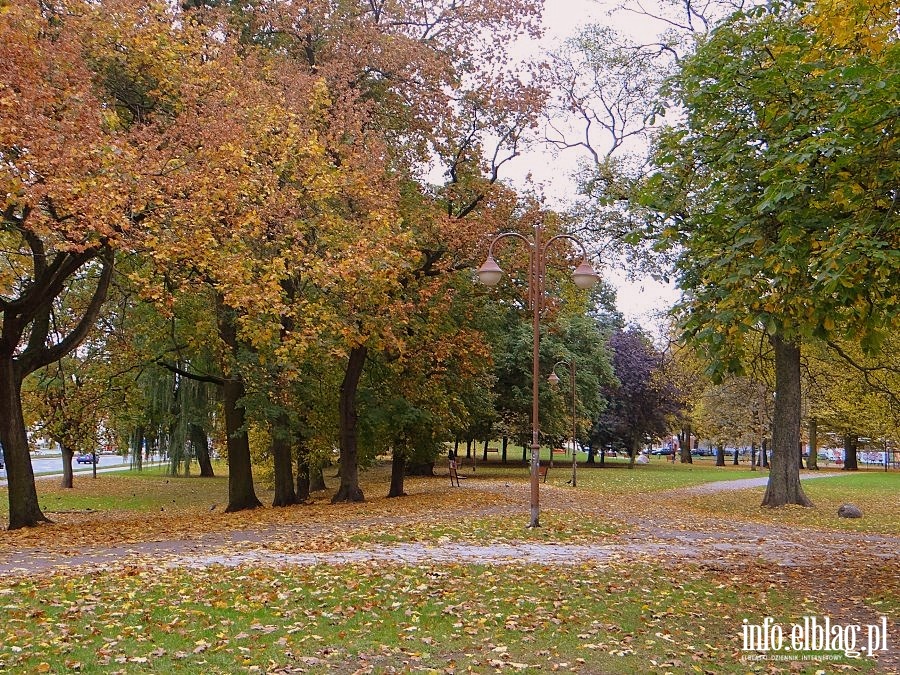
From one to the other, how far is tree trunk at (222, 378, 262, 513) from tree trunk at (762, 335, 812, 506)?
1413cm

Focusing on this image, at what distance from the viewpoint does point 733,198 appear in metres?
9.27

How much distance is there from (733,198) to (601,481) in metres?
28.7

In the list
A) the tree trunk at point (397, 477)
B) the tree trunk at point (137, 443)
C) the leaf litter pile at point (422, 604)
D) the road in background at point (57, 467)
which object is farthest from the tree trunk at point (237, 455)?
the road in background at point (57, 467)

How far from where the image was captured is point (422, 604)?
758 cm

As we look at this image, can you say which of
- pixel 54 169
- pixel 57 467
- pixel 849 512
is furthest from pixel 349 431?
pixel 57 467

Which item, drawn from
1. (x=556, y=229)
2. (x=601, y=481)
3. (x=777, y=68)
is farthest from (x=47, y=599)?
(x=601, y=481)

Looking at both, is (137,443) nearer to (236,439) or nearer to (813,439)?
(236,439)

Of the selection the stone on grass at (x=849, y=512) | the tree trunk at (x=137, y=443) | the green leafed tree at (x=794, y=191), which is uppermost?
the green leafed tree at (x=794, y=191)

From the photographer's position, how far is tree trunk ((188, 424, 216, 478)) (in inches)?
1373

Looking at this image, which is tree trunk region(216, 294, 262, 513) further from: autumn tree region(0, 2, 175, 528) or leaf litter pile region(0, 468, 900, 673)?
leaf litter pile region(0, 468, 900, 673)

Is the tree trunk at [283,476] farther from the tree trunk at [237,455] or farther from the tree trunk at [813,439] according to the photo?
the tree trunk at [813,439]

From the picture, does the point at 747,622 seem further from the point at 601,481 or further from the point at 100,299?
the point at 601,481

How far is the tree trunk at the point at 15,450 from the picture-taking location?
48.7 feet

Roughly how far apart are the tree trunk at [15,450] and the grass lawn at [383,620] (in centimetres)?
760
